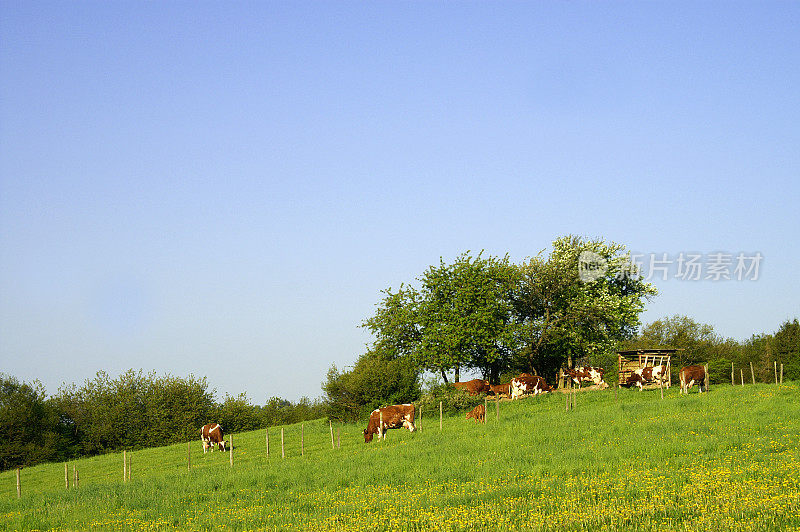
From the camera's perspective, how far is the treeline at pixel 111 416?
68.9 m

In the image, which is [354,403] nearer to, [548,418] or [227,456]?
[227,456]

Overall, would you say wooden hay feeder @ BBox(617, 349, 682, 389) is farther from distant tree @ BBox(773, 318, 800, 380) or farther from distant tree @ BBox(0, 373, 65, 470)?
distant tree @ BBox(0, 373, 65, 470)

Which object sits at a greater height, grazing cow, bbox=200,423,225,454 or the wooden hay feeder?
the wooden hay feeder

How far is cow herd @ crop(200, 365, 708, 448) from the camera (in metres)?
42.4

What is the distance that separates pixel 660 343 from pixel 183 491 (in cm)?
9072

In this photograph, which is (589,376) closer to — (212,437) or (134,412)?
(212,437)

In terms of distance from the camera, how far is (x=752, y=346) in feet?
292

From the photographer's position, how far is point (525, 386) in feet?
174

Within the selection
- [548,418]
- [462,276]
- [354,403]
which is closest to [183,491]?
[548,418]

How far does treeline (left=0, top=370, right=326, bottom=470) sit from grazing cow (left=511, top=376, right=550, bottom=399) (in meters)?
24.7

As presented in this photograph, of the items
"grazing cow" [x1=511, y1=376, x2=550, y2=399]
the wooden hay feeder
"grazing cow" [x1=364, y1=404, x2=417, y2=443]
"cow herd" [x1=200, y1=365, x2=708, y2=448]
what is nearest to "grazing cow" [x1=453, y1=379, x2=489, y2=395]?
"cow herd" [x1=200, y1=365, x2=708, y2=448]

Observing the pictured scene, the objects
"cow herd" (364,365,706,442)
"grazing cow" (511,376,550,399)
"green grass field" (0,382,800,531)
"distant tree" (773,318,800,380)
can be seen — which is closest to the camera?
"green grass field" (0,382,800,531)

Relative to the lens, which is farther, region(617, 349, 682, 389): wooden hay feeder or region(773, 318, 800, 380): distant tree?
region(773, 318, 800, 380): distant tree

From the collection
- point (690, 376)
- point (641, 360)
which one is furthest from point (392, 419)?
point (641, 360)
